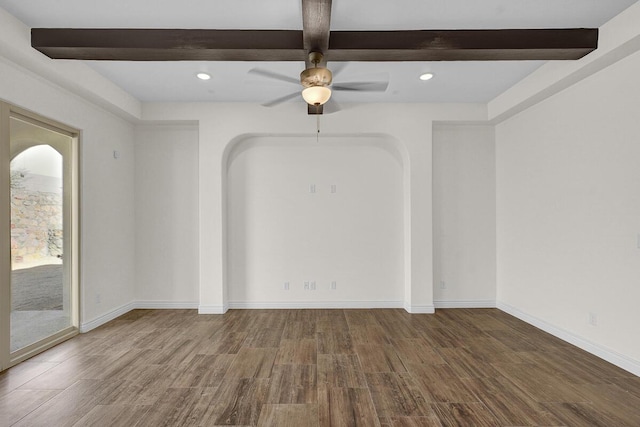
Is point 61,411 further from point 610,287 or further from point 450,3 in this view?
point 610,287

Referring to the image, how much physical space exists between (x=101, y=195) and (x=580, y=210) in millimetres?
5828

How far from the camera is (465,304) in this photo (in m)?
4.91

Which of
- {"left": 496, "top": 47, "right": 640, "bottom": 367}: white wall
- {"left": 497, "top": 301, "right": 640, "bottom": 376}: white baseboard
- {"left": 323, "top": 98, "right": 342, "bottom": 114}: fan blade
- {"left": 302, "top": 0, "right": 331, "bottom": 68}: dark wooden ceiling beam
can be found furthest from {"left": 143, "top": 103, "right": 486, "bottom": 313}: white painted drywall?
{"left": 302, "top": 0, "right": 331, "bottom": 68}: dark wooden ceiling beam

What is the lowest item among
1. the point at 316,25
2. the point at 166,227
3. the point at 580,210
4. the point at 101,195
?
the point at 166,227

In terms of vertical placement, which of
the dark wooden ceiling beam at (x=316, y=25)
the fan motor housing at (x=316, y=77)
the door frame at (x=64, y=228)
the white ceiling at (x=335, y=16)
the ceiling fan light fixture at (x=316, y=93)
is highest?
the white ceiling at (x=335, y=16)

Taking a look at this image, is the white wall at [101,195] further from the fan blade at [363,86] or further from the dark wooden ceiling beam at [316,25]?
the fan blade at [363,86]

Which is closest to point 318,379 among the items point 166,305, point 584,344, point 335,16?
point 584,344

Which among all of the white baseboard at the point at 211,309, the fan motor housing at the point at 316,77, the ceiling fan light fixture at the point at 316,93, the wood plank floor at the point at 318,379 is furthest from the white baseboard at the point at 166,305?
the fan motor housing at the point at 316,77

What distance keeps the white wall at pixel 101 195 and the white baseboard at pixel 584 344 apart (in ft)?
18.7

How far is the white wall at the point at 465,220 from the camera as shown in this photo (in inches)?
194

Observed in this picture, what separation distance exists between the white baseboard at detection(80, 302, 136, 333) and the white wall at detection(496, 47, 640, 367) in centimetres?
571

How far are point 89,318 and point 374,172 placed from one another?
4409 millimetres

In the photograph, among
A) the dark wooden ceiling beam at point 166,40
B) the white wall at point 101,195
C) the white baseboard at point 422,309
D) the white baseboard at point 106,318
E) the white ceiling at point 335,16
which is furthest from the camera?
the white baseboard at point 422,309

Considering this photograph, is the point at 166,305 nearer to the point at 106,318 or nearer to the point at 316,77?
the point at 106,318
